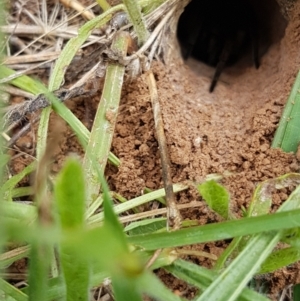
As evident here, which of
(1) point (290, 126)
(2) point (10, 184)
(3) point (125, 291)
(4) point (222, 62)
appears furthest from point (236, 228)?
(4) point (222, 62)

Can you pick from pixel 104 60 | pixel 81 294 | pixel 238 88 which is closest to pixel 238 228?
pixel 81 294

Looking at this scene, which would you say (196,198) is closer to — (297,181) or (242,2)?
(297,181)

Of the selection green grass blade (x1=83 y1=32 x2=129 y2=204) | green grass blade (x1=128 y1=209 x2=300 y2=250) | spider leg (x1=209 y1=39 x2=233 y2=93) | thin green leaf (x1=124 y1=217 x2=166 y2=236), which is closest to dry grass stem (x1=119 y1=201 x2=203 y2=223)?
thin green leaf (x1=124 y1=217 x2=166 y2=236)

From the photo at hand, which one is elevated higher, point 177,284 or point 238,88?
point 238,88

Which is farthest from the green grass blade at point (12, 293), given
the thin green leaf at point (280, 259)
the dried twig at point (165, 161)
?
the thin green leaf at point (280, 259)

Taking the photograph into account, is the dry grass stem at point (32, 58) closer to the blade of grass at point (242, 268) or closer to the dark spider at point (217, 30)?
the dark spider at point (217, 30)

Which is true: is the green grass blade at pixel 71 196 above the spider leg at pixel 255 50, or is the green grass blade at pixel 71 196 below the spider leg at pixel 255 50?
above

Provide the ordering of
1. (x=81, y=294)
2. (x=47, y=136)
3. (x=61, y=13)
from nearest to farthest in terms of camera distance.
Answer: (x=81, y=294)
(x=47, y=136)
(x=61, y=13)

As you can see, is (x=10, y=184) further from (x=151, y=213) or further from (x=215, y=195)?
(x=215, y=195)
